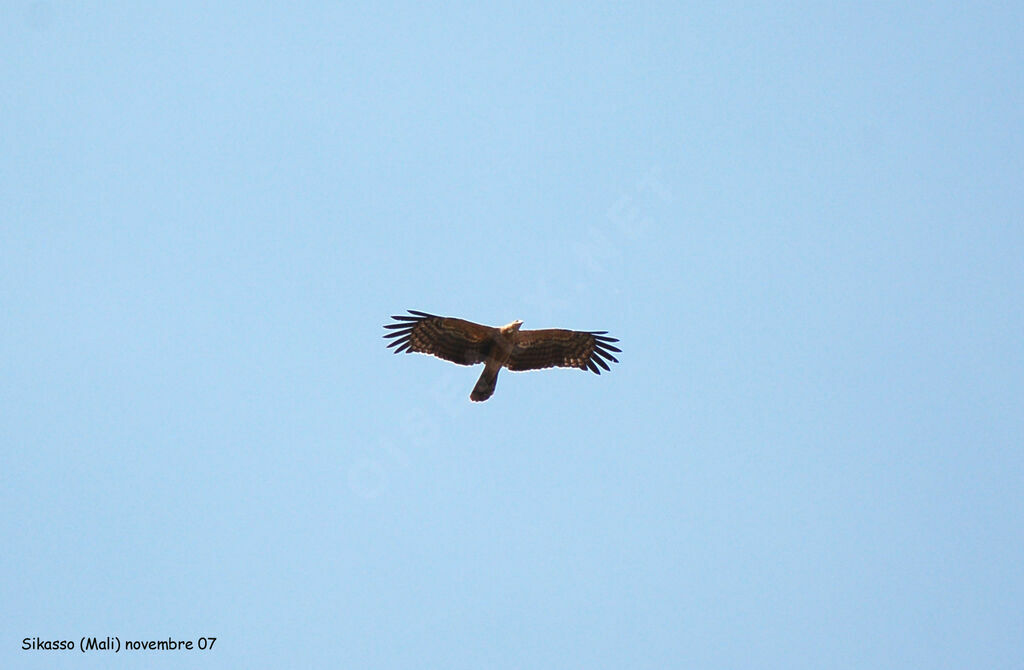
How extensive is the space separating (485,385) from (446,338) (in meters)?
1.07

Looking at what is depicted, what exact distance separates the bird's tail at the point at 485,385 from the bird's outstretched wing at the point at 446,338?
9.9 inches

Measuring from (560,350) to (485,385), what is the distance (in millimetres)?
1848

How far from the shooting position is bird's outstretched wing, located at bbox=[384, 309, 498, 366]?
53.2ft

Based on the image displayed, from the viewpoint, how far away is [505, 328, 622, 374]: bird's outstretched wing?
55.8ft

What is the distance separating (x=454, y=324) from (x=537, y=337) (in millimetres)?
1704

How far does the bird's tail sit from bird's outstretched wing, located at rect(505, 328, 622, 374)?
517 millimetres

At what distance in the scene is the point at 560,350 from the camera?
57.3ft

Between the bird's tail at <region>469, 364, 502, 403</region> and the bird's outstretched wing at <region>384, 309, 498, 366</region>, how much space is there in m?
0.25

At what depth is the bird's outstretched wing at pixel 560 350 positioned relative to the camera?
17000mm

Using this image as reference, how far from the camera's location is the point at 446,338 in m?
16.4

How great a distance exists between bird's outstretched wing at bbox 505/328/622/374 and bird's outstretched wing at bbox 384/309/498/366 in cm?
71

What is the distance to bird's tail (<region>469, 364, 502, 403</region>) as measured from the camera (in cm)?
1628

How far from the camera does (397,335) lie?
53.4 ft

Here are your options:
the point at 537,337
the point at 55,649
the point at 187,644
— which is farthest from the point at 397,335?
the point at 55,649
